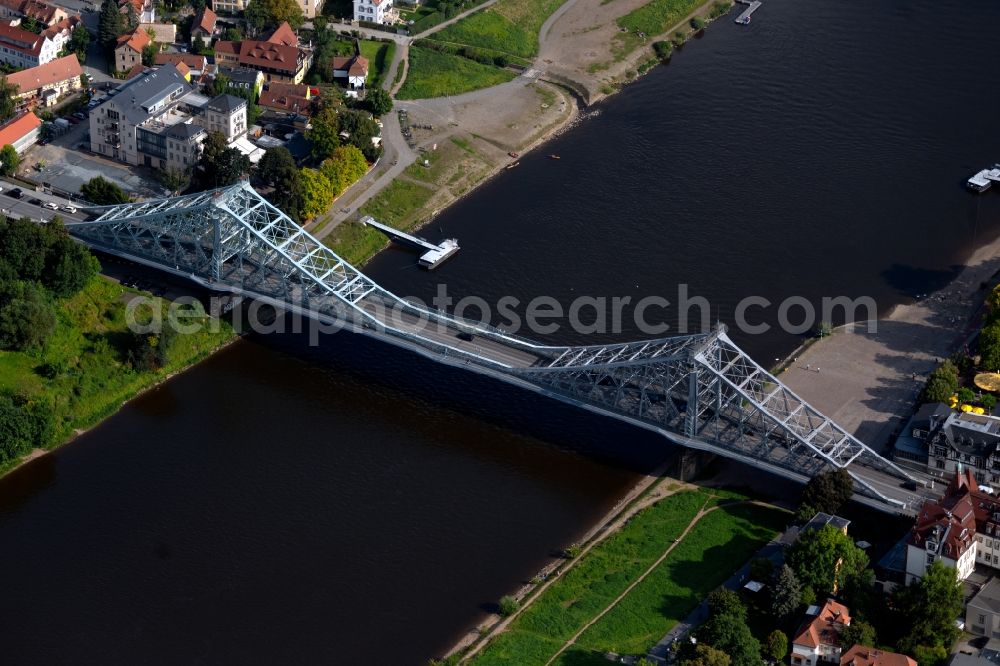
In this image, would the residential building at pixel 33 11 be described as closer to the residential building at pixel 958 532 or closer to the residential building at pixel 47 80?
the residential building at pixel 47 80

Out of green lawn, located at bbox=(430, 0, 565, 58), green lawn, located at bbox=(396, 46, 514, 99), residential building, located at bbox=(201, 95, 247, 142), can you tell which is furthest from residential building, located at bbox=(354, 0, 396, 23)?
residential building, located at bbox=(201, 95, 247, 142)

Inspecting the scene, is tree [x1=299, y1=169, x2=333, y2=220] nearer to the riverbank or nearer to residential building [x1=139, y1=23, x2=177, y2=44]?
residential building [x1=139, y1=23, x2=177, y2=44]

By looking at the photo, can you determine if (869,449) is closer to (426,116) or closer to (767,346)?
(767,346)

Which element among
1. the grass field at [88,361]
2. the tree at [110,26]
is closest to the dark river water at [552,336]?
→ the grass field at [88,361]

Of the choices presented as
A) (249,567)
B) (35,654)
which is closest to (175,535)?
(249,567)

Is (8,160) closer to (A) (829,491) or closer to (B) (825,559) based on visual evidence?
(A) (829,491)

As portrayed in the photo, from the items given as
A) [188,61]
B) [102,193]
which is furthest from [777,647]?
[188,61]
